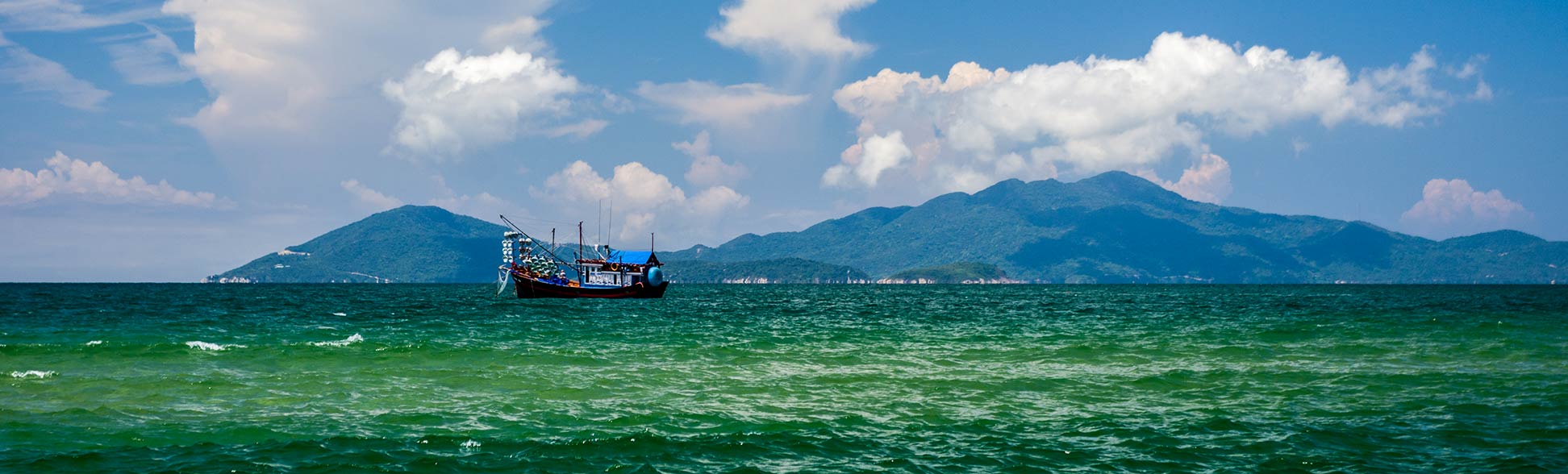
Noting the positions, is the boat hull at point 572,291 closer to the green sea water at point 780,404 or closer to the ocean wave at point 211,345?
the green sea water at point 780,404

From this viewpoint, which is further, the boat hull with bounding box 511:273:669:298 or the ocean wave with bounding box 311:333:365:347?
the boat hull with bounding box 511:273:669:298

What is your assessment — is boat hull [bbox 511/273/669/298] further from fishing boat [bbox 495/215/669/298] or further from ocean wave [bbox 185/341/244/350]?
ocean wave [bbox 185/341/244/350]

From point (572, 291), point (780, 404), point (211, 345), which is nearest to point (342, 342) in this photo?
point (211, 345)

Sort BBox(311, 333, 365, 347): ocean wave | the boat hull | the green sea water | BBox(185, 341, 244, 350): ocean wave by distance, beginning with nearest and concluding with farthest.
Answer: the green sea water → BBox(185, 341, 244, 350): ocean wave → BBox(311, 333, 365, 347): ocean wave → the boat hull

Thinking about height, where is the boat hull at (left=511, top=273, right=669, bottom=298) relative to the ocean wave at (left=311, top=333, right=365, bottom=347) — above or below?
above

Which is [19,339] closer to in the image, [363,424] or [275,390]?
[275,390]

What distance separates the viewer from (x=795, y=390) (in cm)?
2811

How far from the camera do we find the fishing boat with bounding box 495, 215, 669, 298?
13875 cm

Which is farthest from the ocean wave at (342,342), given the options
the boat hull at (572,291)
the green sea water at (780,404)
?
the boat hull at (572,291)

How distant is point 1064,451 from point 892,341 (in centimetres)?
3076

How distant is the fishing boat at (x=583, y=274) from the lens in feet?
455

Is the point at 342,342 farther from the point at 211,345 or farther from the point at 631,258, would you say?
the point at 631,258

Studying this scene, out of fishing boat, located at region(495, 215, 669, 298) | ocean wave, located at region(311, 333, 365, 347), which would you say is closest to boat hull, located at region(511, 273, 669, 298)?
fishing boat, located at region(495, 215, 669, 298)

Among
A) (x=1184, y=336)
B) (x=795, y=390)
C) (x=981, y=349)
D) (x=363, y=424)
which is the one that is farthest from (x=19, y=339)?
(x=1184, y=336)
